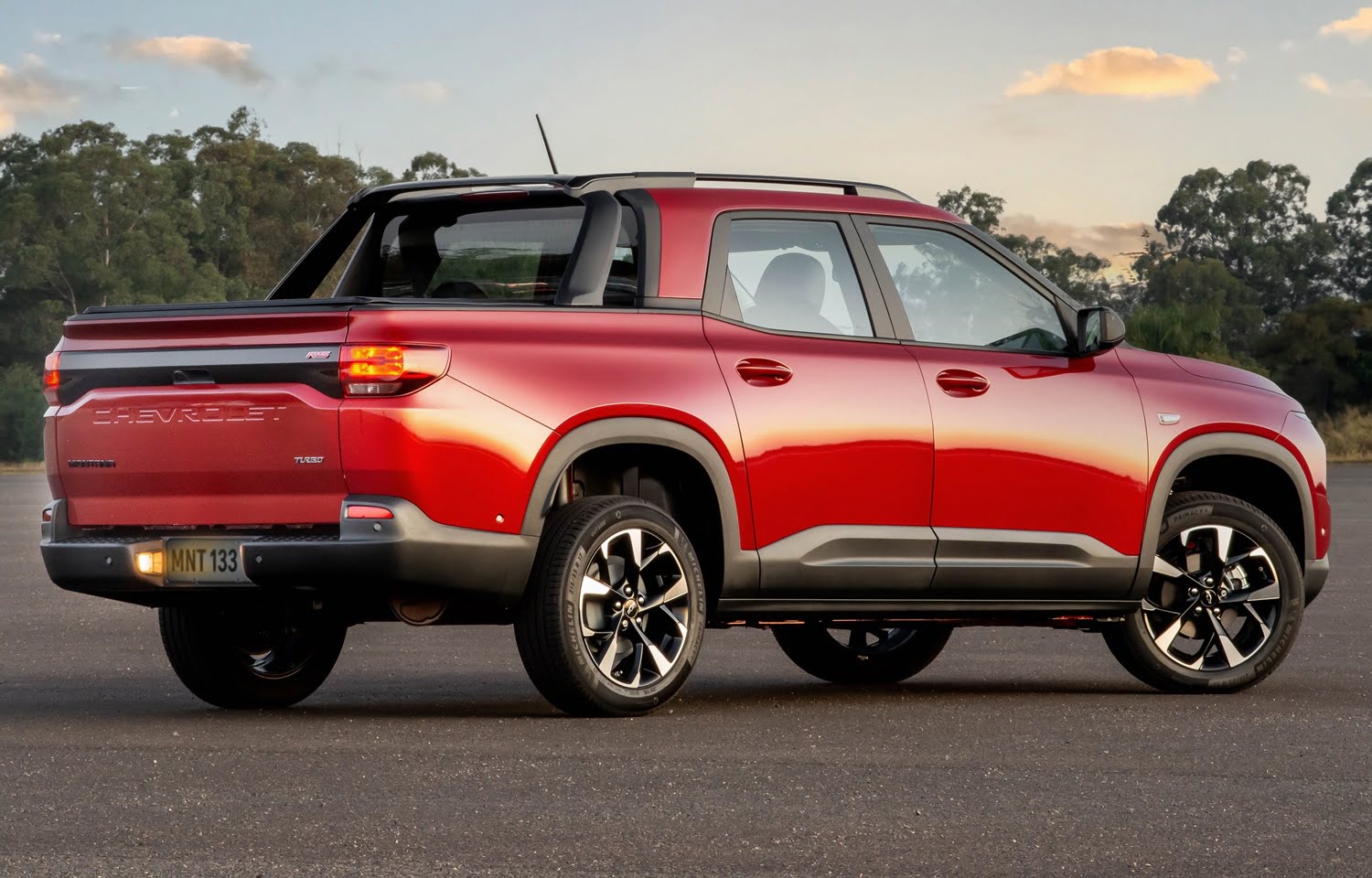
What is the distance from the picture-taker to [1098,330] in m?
8.83

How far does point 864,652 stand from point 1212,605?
1.58 m

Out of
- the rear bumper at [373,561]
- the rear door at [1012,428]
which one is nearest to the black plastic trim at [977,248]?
the rear door at [1012,428]

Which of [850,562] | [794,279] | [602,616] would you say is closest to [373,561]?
[602,616]

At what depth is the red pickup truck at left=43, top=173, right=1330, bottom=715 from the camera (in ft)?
24.3

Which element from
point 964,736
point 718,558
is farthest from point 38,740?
point 964,736

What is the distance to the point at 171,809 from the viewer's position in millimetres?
5859

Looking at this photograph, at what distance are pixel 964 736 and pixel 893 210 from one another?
7.44 ft

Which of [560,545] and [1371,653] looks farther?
[1371,653]

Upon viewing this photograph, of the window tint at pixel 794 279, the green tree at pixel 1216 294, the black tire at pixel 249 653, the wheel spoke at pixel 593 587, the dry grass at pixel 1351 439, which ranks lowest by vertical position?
the dry grass at pixel 1351 439

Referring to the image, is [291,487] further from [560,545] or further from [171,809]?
[171,809]

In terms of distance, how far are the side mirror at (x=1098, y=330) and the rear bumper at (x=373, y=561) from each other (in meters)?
2.57

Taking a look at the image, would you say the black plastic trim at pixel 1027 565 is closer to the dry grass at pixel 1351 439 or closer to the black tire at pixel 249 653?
the black tire at pixel 249 653

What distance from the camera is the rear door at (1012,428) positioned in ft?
27.9

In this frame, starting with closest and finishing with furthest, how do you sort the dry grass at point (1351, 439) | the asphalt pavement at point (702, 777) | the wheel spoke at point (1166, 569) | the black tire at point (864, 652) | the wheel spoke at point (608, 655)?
the asphalt pavement at point (702, 777), the wheel spoke at point (608, 655), the wheel spoke at point (1166, 569), the black tire at point (864, 652), the dry grass at point (1351, 439)
